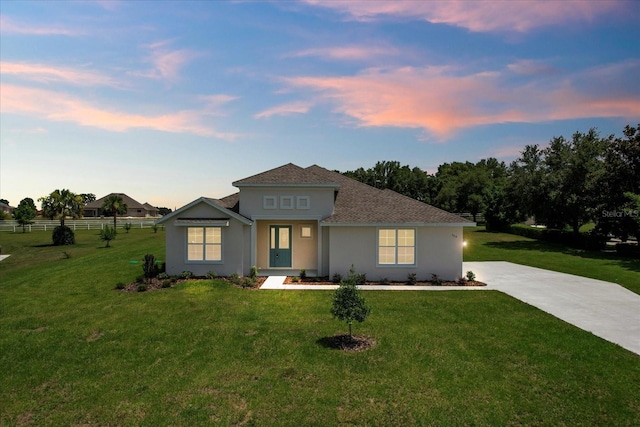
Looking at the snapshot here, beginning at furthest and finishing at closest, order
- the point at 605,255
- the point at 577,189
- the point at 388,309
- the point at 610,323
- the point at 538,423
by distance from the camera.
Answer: the point at 577,189 < the point at 605,255 < the point at 388,309 < the point at 610,323 < the point at 538,423

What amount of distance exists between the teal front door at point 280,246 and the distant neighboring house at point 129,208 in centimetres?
8165

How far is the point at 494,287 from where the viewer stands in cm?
1731

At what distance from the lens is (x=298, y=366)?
869cm

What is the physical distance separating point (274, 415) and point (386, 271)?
12.5 m

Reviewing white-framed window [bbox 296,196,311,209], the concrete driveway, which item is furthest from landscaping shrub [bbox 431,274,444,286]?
white-framed window [bbox 296,196,311,209]

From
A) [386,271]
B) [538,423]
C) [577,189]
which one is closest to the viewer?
[538,423]

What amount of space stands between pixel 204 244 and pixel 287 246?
4467 millimetres

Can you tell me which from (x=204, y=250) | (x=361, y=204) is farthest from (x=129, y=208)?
(x=361, y=204)

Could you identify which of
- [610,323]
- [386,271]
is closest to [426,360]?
[610,323]

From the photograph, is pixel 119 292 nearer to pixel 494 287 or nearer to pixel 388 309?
pixel 388 309

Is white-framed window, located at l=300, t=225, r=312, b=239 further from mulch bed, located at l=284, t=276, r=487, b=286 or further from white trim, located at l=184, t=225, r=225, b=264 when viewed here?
white trim, located at l=184, t=225, r=225, b=264

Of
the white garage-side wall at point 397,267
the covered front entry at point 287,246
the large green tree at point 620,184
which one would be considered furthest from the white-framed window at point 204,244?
the large green tree at point 620,184

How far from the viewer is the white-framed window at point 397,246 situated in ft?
61.1

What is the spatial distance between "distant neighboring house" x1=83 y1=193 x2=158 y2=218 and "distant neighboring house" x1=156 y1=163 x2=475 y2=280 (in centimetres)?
8129
